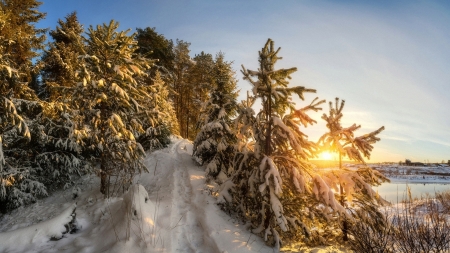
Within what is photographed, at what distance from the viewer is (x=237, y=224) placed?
754cm

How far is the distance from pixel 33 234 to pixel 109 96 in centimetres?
580

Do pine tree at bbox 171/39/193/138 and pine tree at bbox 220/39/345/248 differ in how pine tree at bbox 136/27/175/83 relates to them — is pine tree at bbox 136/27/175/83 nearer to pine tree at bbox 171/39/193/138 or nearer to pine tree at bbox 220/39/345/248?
pine tree at bbox 171/39/193/138

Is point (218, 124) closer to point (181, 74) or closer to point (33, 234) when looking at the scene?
point (33, 234)

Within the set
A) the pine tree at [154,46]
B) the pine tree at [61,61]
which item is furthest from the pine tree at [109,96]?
the pine tree at [154,46]

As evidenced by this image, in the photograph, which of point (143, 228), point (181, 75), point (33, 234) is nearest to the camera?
point (143, 228)

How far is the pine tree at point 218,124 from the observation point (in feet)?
38.2

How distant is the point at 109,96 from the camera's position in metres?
10.5

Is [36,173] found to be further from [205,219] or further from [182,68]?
[182,68]

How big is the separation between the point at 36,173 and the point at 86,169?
7.82 feet

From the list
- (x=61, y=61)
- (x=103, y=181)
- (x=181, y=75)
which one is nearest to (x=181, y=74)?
(x=181, y=75)

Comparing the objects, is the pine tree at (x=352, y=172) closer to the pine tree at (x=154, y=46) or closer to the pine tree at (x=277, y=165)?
the pine tree at (x=277, y=165)

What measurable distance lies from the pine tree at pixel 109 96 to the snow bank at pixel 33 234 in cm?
302

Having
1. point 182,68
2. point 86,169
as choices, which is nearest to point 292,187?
point 86,169

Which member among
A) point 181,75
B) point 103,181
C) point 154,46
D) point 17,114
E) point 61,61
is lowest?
point 103,181
